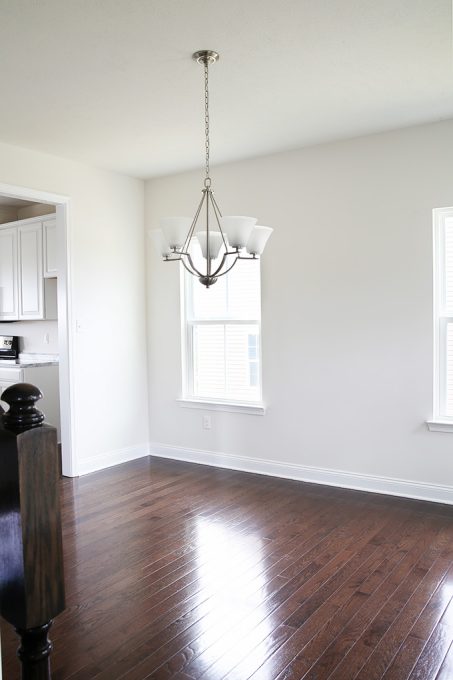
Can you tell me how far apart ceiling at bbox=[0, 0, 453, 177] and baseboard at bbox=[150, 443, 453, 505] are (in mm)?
2584

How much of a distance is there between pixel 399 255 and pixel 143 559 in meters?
2.68

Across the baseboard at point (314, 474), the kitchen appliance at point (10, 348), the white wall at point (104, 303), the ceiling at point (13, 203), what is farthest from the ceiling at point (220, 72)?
the kitchen appliance at point (10, 348)

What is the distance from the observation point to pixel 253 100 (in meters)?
3.34

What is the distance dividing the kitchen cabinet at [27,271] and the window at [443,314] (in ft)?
11.8

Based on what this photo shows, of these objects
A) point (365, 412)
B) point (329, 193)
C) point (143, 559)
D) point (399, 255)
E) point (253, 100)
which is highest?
point (253, 100)

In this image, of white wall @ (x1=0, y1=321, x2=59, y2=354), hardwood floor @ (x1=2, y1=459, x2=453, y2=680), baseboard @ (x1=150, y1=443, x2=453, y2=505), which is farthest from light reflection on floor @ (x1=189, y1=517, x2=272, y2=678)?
white wall @ (x1=0, y1=321, x2=59, y2=354)

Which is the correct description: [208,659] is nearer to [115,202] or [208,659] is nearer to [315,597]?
[315,597]

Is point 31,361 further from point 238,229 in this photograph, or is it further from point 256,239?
point 238,229

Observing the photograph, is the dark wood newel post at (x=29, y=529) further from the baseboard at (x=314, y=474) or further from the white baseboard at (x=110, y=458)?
the white baseboard at (x=110, y=458)

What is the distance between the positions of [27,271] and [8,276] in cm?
39

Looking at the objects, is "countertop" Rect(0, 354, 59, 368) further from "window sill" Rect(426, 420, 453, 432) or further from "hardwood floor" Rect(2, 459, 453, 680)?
"window sill" Rect(426, 420, 453, 432)

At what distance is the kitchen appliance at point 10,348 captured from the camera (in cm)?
636

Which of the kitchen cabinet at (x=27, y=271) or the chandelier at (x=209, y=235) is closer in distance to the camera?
the chandelier at (x=209, y=235)

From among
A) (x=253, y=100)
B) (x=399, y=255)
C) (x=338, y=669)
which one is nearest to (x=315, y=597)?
(x=338, y=669)
